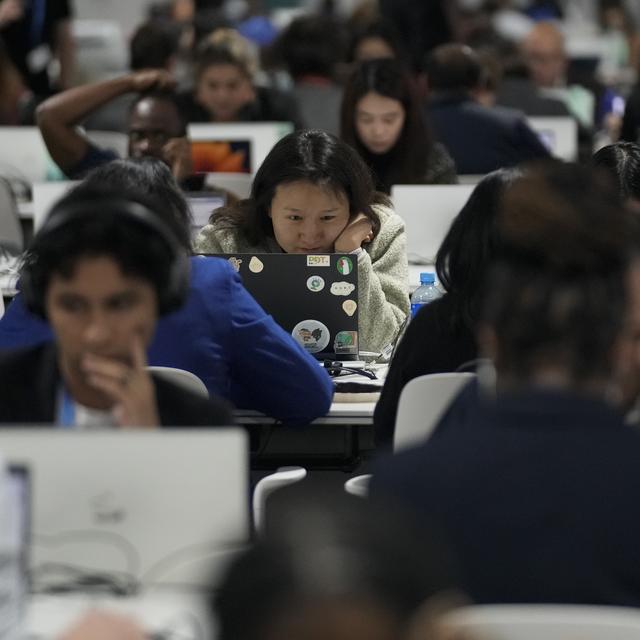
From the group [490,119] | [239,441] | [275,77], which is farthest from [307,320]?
[275,77]

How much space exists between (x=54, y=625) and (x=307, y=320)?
1985mm

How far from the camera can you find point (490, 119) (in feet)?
23.0

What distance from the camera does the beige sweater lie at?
4129mm

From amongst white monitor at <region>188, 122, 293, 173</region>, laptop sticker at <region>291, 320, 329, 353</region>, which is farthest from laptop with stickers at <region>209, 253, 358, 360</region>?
white monitor at <region>188, 122, 293, 173</region>

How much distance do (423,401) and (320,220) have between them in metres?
1.29

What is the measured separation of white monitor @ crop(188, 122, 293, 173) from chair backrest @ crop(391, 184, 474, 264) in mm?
1333

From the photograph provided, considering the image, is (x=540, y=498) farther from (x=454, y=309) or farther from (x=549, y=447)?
(x=454, y=309)

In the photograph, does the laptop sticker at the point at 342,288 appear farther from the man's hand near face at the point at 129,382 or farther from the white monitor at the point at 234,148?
the white monitor at the point at 234,148

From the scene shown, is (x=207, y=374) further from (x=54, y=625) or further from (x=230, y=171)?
(x=230, y=171)

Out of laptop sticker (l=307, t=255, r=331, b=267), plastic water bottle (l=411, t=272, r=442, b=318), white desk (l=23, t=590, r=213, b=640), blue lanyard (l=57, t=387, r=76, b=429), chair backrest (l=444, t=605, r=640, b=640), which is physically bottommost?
white desk (l=23, t=590, r=213, b=640)

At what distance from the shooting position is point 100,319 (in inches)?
88.6

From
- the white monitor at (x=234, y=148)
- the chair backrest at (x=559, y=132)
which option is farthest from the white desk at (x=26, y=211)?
the chair backrest at (x=559, y=132)

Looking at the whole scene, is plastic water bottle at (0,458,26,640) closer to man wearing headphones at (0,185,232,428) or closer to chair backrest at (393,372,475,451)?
man wearing headphones at (0,185,232,428)

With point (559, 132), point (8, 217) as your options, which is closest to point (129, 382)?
point (8, 217)
